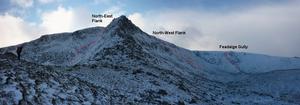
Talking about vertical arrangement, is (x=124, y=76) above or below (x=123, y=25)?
below

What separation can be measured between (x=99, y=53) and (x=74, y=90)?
3437 centimetres

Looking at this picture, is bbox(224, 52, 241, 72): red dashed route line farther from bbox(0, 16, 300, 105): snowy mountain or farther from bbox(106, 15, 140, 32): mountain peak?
bbox(106, 15, 140, 32): mountain peak

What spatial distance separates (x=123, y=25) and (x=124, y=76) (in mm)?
40212

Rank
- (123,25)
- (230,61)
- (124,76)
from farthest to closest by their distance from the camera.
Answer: (230,61) < (123,25) < (124,76)

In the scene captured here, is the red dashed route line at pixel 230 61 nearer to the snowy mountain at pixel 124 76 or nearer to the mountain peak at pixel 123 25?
the snowy mountain at pixel 124 76

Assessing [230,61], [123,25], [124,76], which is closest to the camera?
[124,76]

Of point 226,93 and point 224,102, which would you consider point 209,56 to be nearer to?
point 226,93

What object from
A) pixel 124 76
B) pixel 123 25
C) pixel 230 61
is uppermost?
pixel 123 25

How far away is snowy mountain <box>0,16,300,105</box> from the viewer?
95.5 feet

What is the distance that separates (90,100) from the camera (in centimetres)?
3005

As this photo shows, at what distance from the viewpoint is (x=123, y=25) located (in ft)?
282

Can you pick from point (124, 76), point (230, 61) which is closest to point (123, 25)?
point (124, 76)

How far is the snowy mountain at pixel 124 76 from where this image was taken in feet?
95.5

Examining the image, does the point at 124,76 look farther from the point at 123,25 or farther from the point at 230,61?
the point at 230,61
